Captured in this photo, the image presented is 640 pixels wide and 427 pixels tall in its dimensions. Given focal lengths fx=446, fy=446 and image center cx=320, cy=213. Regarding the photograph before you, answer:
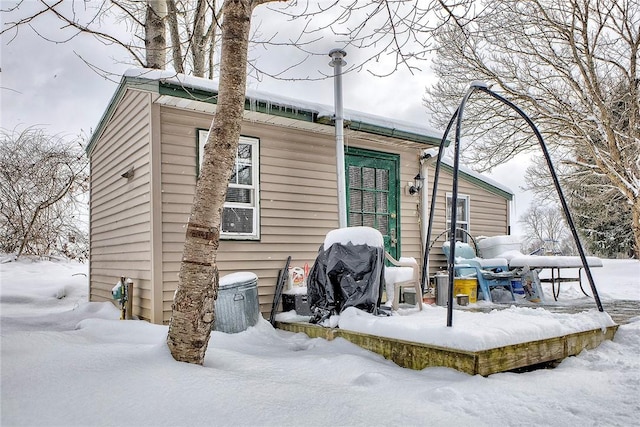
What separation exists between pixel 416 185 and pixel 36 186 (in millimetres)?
8684

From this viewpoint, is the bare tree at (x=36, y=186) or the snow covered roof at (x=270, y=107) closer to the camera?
the snow covered roof at (x=270, y=107)

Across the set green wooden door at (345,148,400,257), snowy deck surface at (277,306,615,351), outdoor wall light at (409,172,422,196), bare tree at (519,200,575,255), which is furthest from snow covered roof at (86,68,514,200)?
bare tree at (519,200,575,255)

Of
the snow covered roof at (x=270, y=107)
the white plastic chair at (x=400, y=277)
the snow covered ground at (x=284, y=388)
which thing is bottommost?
the snow covered ground at (x=284, y=388)

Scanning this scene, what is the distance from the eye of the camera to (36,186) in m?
10.3

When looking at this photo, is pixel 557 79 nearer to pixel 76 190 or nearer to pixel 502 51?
pixel 502 51

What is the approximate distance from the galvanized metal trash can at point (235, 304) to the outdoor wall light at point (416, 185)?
130 inches

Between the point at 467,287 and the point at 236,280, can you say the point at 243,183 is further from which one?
the point at 467,287

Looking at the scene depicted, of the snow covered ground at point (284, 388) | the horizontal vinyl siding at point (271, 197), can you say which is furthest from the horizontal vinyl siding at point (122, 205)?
the snow covered ground at point (284, 388)

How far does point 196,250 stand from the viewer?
108 inches

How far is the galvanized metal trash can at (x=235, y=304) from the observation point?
433 centimetres

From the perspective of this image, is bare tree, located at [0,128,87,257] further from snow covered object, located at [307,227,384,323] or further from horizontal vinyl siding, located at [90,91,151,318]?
snow covered object, located at [307,227,384,323]

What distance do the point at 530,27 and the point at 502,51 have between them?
2.45 feet

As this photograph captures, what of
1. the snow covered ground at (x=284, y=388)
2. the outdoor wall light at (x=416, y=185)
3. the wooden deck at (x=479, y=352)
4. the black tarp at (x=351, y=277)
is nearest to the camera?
the snow covered ground at (x=284, y=388)

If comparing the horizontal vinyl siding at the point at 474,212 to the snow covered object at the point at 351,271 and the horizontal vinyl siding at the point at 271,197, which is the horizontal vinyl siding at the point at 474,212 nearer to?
the horizontal vinyl siding at the point at 271,197
